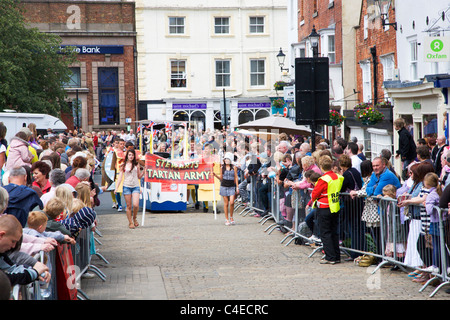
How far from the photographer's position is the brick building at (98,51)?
4984 centimetres

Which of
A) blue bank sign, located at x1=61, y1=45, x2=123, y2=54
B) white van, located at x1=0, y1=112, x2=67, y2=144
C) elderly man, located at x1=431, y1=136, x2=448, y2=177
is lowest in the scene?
elderly man, located at x1=431, y1=136, x2=448, y2=177

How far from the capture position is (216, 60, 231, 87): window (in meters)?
51.3

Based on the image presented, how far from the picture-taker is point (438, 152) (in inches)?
572

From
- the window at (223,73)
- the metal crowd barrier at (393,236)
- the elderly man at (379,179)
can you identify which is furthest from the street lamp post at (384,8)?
the window at (223,73)

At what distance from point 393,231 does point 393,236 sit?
0.24ft

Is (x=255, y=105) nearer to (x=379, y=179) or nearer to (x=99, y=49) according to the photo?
(x=99, y=49)

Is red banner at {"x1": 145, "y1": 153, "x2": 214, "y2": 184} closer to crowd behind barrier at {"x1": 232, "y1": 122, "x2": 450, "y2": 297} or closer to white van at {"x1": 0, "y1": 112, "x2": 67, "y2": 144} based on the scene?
crowd behind barrier at {"x1": 232, "y1": 122, "x2": 450, "y2": 297}

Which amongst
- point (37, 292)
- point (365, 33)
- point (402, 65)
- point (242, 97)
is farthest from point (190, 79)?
point (37, 292)

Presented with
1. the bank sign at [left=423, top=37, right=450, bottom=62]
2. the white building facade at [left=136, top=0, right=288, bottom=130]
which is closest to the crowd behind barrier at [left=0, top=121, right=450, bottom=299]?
the bank sign at [left=423, top=37, right=450, bottom=62]

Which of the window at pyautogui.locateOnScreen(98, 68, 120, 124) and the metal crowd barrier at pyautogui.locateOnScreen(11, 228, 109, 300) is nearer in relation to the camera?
the metal crowd barrier at pyautogui.locateOnScreen(11, 228, 109, 300)

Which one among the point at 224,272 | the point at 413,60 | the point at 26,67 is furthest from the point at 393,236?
the point at 26,67

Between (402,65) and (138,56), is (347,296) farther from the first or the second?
(138,56)

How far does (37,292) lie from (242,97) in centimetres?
4545

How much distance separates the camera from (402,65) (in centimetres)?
Result: 2322
